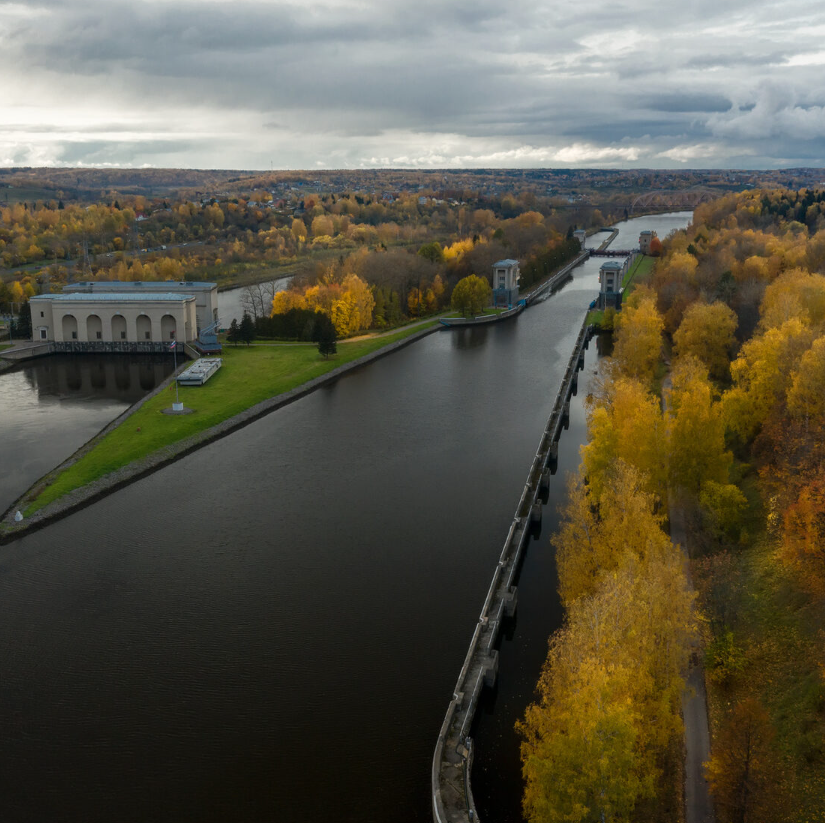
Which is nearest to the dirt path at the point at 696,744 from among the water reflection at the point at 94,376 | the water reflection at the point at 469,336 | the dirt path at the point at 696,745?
the dirt path at the point at 696,745

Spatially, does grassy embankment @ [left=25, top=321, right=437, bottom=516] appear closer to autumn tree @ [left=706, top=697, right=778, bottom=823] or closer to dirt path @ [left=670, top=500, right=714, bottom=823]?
dirt path @ [left=670, top=500, right=714, bottom=823]

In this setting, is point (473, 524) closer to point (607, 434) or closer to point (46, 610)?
point (607, 434)

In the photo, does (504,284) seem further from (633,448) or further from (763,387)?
(633,448)

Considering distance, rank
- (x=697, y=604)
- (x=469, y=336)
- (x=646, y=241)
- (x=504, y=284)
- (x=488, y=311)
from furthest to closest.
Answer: (x=646, y=241) < (x=504, y=284) < (x=488, y=311) < (x=469, y=336) < (x=697, y=604)

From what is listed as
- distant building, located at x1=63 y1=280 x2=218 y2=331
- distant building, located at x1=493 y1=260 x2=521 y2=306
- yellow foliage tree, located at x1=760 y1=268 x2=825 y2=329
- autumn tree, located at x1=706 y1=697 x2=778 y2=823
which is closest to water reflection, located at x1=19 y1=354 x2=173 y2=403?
distant building, located at x1=63 y1=280 x2=218 y2=331

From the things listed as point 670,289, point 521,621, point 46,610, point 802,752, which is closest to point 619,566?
point 521,621

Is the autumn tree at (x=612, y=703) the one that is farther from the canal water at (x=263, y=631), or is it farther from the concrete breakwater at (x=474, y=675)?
the canal water at (x=263, y=631)

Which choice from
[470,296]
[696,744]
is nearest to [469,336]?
[470,296]
